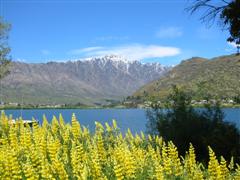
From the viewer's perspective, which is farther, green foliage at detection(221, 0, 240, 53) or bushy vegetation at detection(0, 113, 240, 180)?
green foliage at detection(221, 0, 240, 53)

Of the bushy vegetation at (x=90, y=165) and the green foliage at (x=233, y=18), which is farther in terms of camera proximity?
the green foliage at (x=233, y=18)

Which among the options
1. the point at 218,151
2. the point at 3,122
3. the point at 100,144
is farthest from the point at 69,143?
the point at 218,151

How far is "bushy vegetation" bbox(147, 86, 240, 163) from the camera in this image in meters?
16.1

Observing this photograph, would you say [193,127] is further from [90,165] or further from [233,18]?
[90,165]

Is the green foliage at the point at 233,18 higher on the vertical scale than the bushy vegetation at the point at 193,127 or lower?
higher

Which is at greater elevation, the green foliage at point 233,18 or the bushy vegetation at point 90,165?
the green foliage at point 233,18

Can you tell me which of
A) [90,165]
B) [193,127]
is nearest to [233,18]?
[193,127]

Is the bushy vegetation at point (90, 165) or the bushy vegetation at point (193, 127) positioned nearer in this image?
the bushy vegetation at point (90, 165)

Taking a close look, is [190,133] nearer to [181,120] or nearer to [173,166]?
[181,120]

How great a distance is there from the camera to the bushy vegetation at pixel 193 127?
16.1 meters

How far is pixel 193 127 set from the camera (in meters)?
17.6

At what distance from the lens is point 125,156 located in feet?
25.7

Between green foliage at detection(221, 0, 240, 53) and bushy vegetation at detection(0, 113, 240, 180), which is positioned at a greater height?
green foliage at detection(221, 0, 240, 53)

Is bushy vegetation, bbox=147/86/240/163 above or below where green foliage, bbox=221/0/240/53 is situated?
below
